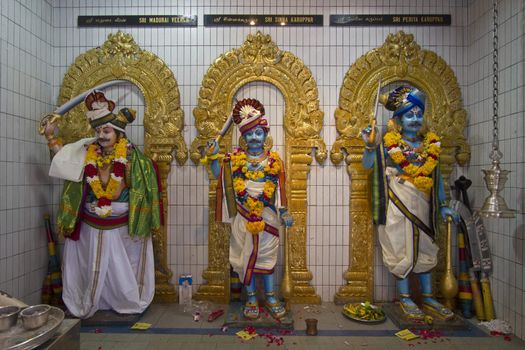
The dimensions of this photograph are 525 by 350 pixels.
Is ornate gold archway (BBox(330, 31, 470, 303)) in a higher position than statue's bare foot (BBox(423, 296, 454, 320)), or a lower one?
higher

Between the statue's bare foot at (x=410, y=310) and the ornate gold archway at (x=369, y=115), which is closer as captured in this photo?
the statue's bare foot at (x=410, y=310)

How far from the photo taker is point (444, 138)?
4.16m

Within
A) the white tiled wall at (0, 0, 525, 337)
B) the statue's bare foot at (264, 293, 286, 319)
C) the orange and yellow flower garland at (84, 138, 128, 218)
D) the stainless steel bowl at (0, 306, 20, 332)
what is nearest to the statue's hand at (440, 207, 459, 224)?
the white tiled wall at (0, 0, 525, 337)

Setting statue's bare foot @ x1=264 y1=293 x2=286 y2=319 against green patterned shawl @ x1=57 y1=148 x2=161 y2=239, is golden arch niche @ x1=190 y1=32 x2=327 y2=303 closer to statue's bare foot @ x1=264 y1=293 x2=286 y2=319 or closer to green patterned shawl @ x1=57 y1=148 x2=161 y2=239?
statue's bare foot @ x1=264 y1=293 x2=286 y2=319

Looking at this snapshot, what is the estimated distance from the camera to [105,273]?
364 cm

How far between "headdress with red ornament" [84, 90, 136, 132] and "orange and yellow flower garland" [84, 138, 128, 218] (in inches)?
8.4

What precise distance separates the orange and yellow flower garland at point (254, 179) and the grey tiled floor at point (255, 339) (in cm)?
104

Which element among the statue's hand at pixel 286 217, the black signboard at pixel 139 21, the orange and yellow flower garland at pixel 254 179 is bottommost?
the statue's hand at pixel 286 217

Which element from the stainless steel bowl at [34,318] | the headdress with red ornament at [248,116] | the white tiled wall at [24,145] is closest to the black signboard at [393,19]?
the headdress with red ornament at [248,116]

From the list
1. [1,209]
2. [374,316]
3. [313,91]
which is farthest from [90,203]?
[374,316]

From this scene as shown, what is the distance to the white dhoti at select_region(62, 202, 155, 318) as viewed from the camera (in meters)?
3.63

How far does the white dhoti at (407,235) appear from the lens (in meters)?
3.62

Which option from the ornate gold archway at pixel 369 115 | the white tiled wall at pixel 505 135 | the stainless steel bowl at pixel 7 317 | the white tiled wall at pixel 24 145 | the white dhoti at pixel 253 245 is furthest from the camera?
the ornate gold archway at pixel 369 115

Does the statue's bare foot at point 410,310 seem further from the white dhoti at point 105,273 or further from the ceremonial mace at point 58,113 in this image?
the ceremonial mace at point 58,113
